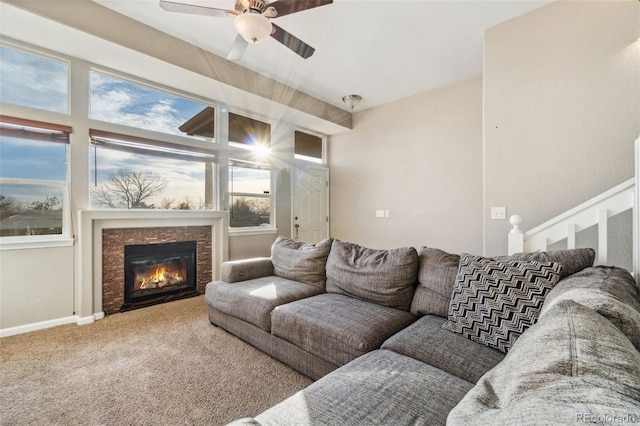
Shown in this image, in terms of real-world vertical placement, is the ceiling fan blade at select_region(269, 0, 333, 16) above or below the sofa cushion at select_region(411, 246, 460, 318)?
above

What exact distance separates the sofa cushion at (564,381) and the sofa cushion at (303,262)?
6.32 ft

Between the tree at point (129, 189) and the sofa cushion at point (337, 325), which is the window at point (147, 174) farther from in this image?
the sofa cushion at point (337, 325)

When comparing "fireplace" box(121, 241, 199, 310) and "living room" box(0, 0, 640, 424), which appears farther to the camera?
"fireplace" box(121, 241, 199, 310)

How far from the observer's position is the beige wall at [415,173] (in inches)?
156

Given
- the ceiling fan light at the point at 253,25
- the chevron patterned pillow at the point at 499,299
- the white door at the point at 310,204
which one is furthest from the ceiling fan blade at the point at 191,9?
the white door at the point at 310,204

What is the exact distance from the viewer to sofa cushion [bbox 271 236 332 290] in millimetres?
2615

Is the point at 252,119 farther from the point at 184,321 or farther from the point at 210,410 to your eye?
the point at 210,410

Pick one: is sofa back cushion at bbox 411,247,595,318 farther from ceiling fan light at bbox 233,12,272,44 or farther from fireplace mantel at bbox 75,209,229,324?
fireplace mantel at bbox 75,209,229,324

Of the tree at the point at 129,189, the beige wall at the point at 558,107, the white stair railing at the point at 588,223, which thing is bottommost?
the white stair railing at the point at 588,223

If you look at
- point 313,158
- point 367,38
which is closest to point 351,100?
point 313,158

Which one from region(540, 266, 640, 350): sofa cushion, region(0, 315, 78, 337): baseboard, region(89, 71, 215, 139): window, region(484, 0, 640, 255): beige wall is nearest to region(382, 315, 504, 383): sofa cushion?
region(540, 266, 640, 350): sofa cushion

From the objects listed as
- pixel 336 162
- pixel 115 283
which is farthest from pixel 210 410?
pixel 336 162

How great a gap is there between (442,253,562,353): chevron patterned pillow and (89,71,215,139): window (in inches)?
151

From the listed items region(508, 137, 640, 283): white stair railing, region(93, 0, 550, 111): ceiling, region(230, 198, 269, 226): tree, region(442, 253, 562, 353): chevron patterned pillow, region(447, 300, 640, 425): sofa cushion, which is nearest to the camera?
region(447, 300, 640, 425): sofa cushion
